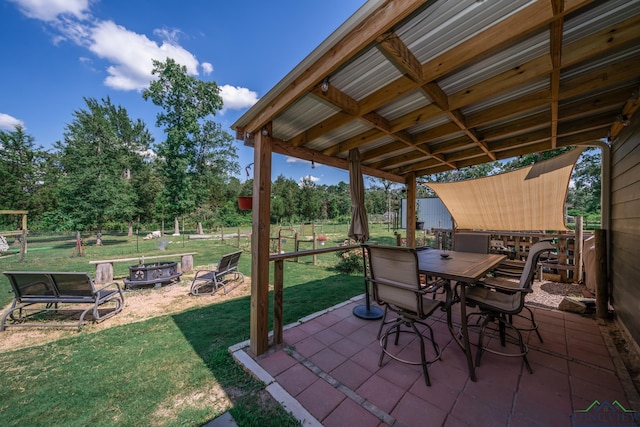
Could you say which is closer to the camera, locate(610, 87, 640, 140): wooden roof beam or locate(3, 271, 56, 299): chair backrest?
locate(610, 87, 640, 140): wooden roof beam

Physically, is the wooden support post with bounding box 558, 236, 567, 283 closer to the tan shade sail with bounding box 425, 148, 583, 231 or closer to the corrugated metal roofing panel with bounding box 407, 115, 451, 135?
the tan shade sail with bounding box 425, 148, 583, 231

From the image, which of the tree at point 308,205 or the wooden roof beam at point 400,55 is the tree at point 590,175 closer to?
the wooden roof beam at point 400,55

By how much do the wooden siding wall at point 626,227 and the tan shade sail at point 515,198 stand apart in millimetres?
581

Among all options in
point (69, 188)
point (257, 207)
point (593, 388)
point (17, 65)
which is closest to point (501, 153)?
point (593, 388)

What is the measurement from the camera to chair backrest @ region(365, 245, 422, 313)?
1.88 m

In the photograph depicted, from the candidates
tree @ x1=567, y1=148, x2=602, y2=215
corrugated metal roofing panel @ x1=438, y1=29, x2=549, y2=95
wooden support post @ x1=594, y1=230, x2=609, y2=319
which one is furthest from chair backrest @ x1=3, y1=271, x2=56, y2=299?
tree @ x1=567, y1=148, x2=602, y2=215

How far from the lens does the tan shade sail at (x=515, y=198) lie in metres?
3.85

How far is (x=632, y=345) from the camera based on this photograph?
2.24m

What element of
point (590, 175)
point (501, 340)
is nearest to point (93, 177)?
point (501, 340)

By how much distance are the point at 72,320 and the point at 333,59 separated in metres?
5.07

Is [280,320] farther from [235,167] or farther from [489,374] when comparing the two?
[235,167]

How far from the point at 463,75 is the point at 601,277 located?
3.46 meters

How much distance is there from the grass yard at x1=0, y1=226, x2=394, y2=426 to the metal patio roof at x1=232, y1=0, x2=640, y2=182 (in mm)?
2398

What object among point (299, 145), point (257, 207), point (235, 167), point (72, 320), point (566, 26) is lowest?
point (72, 320)
